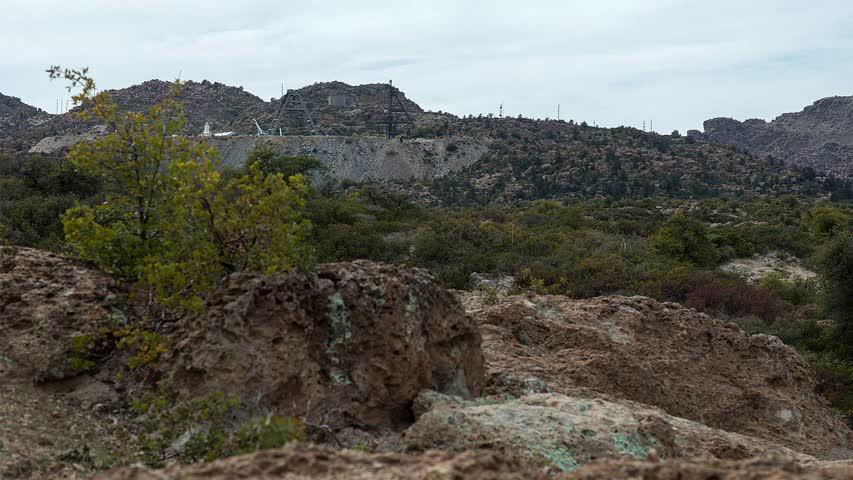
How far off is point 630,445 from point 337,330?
2.02 metres

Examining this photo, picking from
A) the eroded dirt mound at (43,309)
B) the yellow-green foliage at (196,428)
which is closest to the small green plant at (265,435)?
the yellow-green foliage at (196,428)

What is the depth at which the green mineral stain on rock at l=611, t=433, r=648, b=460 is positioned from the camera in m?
5.31

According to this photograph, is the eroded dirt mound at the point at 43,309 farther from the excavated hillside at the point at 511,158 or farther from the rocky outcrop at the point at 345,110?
the rocky outcrop at the point at 345,110

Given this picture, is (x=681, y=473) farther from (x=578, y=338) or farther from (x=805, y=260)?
(x=805, y=260)

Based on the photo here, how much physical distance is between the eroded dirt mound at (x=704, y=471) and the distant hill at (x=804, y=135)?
3900 inches

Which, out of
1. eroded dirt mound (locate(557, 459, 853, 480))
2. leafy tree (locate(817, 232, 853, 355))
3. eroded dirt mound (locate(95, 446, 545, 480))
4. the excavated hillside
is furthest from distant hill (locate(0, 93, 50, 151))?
eroded dirt mound (locate(557, 459, 853, 480))

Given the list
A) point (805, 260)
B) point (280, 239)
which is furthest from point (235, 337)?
point (805, 260)

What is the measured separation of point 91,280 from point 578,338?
176 inches

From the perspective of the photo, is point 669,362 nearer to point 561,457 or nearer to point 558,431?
point 558,431

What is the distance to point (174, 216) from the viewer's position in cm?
637

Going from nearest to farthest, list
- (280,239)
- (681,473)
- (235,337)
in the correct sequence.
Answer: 1. (681,473)
2. (235,337)
3. (280,239)

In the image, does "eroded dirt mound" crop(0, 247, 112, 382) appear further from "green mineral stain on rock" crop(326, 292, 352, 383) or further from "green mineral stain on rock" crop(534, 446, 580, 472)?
"green mineral stain on rock" crop(534, 446, 580, 472)

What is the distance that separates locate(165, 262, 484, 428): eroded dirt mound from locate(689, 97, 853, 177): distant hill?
97.5 meters

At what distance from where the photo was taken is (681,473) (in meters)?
3.49
